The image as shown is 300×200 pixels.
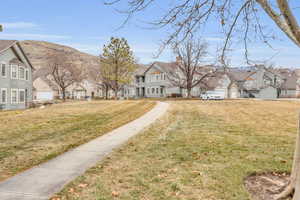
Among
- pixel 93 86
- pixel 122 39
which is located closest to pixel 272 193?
pixel 122 39

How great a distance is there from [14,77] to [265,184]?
3102cm

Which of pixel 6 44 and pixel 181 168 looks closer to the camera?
pixel 181 168

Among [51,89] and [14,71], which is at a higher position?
[14,71]

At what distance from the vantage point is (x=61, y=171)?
16.6 feet

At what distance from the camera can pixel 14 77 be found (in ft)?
94.0

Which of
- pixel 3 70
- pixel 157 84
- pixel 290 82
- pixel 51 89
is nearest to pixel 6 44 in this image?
pixel 3 70

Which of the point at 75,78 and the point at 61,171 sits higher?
the point at 75,78

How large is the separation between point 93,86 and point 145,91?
24.4 metres

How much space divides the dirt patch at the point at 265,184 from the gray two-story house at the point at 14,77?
93.9 feet

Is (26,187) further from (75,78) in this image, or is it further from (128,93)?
(128,93)

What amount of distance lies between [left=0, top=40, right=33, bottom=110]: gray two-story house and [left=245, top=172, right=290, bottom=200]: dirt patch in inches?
1127

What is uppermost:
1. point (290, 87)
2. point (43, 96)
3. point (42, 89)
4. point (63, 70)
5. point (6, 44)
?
point (6, 44)

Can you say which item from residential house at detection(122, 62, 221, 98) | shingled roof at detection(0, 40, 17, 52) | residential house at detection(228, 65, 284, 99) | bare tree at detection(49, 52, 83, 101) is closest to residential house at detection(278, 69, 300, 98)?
residential house at detection(228, 65, 284, 99)

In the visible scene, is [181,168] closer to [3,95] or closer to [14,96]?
[3,95]
